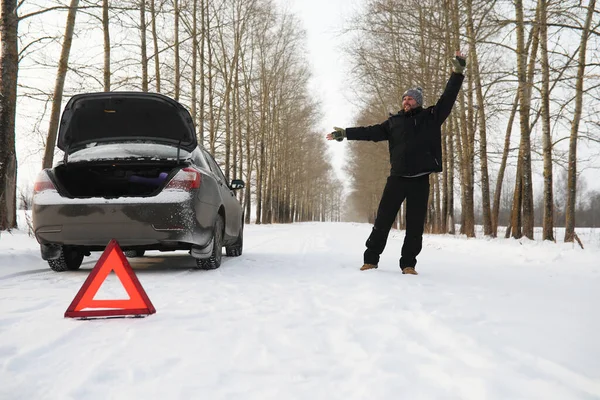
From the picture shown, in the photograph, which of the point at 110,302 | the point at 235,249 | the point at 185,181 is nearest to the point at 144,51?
the point at 235,249

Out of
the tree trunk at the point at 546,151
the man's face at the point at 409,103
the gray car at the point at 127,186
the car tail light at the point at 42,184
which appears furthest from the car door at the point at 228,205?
the tree trunk at the point at 546,151

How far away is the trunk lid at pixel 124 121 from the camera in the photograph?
4738 millimetres

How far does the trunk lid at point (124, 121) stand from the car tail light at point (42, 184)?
0.40 m

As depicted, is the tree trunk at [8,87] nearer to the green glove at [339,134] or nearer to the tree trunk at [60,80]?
the tree trunk at [60,80]

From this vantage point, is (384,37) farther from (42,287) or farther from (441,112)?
(42,287)

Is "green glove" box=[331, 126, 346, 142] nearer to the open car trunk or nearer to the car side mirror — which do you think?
the open car trunk

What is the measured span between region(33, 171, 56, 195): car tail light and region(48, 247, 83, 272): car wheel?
0.73 m

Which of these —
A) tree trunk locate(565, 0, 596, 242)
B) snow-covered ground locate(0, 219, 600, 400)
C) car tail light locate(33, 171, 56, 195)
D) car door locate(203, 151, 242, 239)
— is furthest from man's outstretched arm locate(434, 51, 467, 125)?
tree trunk locate(565, 0, 596, 242)

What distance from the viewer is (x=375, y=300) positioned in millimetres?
3344

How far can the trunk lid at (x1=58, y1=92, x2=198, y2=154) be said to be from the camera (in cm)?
474

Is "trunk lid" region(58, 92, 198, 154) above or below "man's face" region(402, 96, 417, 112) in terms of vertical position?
below

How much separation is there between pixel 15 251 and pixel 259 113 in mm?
24897

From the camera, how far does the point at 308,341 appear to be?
7.48ft

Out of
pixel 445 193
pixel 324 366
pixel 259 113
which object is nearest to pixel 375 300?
pixel 324 366
